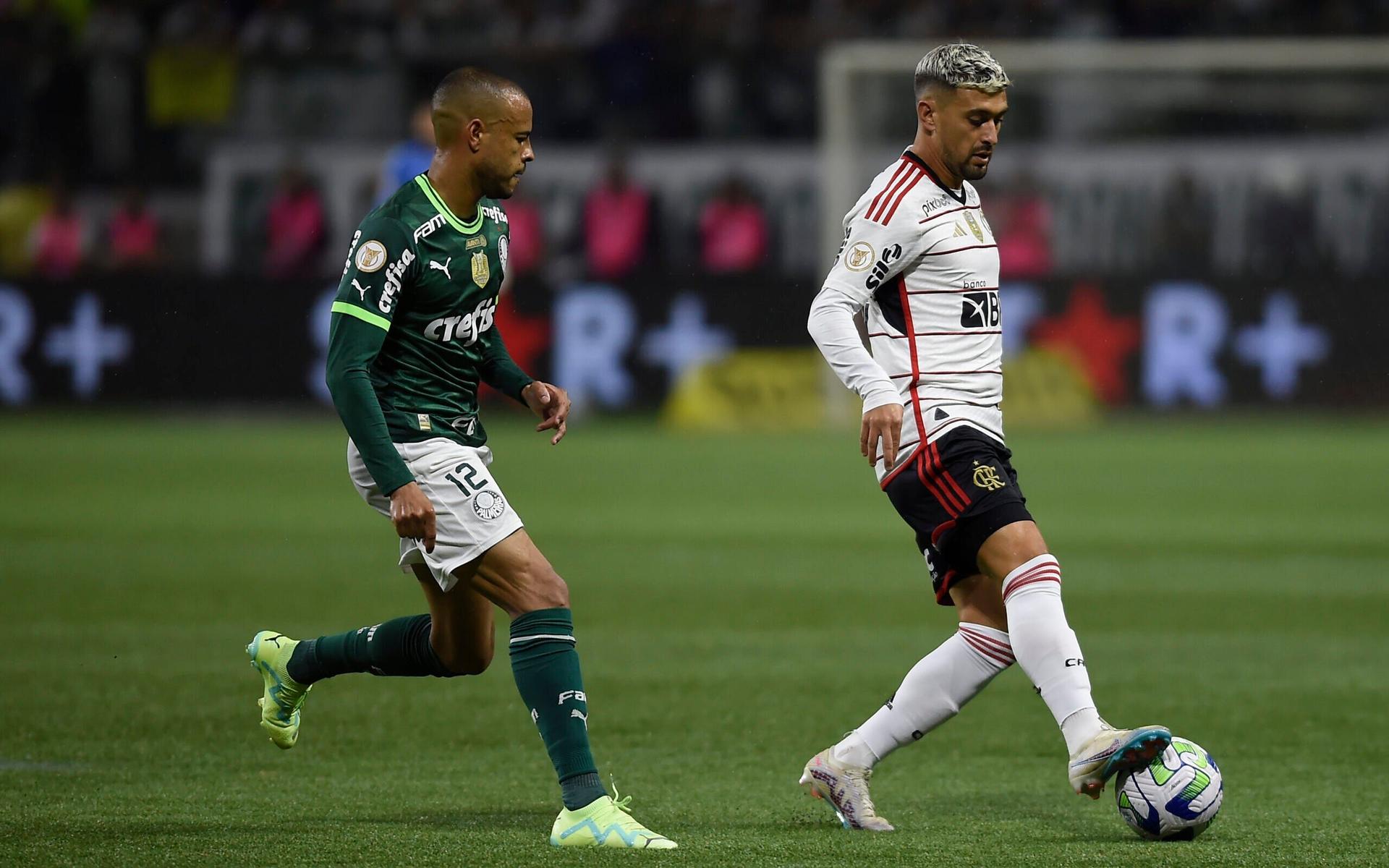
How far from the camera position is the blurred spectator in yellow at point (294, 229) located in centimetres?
2123

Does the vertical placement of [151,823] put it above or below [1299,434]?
above

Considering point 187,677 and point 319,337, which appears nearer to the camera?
point 187,677

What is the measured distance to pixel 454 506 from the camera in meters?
5.01

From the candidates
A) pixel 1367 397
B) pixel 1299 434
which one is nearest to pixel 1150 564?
pixel 1299 434

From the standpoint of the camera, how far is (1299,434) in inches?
742

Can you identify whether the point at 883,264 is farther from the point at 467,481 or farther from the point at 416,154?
the point at 416,154

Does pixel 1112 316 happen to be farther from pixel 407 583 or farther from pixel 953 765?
pixel 953 765

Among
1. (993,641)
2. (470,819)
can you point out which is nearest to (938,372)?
(993,641)

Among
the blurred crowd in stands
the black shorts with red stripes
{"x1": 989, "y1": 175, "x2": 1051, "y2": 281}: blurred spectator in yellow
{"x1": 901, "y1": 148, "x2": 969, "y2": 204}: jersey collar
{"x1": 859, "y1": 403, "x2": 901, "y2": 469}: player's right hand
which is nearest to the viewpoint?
{"x1": 859, "y1": 403, "x2": 901, "y2": 469}: player's right hand

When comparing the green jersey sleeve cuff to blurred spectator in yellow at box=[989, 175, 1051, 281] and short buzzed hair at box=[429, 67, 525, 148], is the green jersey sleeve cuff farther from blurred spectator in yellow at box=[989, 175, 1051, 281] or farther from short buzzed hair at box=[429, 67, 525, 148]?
blurred spectator in yellow at box=[989, 175, 1051, 281]

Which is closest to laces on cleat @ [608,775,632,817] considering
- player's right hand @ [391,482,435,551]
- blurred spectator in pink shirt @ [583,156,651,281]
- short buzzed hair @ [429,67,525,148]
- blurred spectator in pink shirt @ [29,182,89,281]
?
player's right hand @ [391,482,435,551]

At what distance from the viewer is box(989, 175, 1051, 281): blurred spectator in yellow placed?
2052cm

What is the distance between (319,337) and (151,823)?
1552 cm

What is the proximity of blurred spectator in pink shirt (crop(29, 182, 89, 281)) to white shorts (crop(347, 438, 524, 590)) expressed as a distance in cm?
1769
